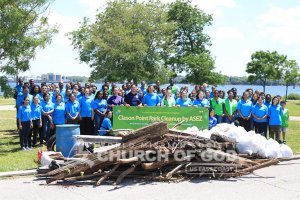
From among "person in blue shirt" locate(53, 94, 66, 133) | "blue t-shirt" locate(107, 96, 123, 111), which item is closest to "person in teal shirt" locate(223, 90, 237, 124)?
"blue t-shirt" locate(107, 96, 123, 111)

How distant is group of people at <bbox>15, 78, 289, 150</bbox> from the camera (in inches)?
543

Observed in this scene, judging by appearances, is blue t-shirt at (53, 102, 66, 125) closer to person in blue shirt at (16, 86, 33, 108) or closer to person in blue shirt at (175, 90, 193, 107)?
person in blue shirt at (16, 86, 33, 108)

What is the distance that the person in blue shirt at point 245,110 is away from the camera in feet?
48.9

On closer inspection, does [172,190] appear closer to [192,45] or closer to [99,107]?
[99,107]

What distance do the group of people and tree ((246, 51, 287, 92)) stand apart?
41.3 meters

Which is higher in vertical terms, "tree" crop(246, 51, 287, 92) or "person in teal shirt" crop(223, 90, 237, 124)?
"tree" crop(246, 51, 287, 92)

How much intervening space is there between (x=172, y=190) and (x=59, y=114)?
21.3ft

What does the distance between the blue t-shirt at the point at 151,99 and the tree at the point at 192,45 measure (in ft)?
117

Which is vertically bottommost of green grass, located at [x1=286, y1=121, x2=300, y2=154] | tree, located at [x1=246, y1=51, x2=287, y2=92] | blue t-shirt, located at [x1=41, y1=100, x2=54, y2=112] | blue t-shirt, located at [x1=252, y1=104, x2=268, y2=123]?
green grass, located at [x1=286, y1=121, x2=300, y2=154]

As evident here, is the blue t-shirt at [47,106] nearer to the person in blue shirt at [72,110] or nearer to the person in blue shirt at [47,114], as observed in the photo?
the person in blue shirt at [47,114]

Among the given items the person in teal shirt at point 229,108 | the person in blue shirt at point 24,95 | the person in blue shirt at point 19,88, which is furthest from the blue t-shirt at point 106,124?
the person in teal shirt at point 229,108

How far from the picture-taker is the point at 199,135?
1070 centimetres

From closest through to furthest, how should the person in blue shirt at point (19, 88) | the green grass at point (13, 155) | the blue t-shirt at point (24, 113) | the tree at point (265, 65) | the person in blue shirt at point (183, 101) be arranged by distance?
the green grass at point (13, 155) → the blue t-shirt at point (24, 113) → the person in blue shirt at point (183, 101) → the person in blue shirt at point (19, 88) → the tree at point (265, 65)

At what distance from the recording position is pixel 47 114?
14156 millimetres
